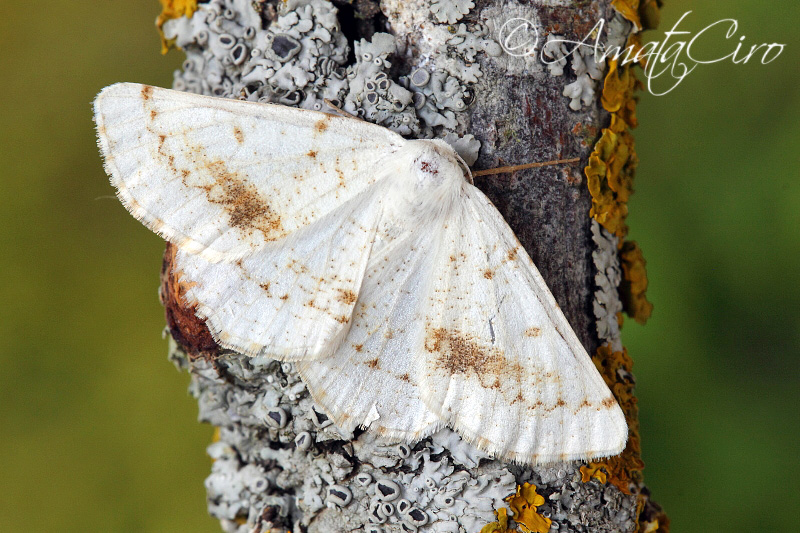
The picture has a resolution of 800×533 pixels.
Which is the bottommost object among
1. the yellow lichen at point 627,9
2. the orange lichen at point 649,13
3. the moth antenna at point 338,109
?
the moth antenna at point 338,109

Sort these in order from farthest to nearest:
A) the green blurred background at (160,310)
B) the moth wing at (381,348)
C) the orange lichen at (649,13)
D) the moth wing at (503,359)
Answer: the green blurred background at (160,310)
the orange lichen at (649,13)
the moth wing at (381,348)
the moth wing at (503,359)

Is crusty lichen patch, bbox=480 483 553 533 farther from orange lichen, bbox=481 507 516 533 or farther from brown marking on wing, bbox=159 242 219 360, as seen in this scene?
brown marking on wing, bbox=159 242 219 360

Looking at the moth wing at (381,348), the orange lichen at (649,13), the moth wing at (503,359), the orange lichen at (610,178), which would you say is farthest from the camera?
the orange lichen at (649,13)

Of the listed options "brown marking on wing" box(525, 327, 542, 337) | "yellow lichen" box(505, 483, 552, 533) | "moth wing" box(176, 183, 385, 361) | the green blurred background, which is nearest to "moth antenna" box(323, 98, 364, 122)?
"moth wing" box(176, 183, 385, 361)

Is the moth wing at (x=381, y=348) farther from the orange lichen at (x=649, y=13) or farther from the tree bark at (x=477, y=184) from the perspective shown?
the orange lichen at (x=649, y=13)

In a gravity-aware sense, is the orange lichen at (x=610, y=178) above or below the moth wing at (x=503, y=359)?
above

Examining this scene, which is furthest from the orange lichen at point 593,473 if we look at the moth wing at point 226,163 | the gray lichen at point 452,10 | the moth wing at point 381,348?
the gray lichen at point 452,10

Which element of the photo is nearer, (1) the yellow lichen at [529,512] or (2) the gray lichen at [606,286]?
(1) the yellow lichen at [529,512]
